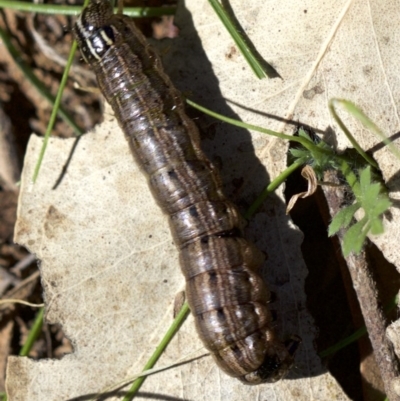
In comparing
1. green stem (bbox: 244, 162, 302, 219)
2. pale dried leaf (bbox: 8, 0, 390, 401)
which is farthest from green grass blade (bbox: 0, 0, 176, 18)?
green stem (bbox: 244, 162, 302, 219)

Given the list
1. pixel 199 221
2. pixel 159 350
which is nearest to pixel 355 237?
pixel 199 221

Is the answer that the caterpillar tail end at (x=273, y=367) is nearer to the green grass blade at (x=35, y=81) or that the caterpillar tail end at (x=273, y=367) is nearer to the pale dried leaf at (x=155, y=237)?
the pale dried leaf at (x=155, y=237)

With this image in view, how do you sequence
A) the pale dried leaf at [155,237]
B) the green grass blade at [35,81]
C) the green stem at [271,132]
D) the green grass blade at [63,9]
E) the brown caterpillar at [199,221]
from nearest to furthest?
1. the green stem at [271,132]
2. the brown caterpillar at [199,221]
3. the pale dried leaf at [155,237]
4. the green grass blade at [63,9]
5. the green grass blade at [35,81]

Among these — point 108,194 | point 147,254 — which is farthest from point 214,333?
point 108,194

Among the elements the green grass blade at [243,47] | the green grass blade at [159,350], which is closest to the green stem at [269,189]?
the green grass blade at [243,47]

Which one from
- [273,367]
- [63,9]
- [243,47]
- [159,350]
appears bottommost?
[273,367]

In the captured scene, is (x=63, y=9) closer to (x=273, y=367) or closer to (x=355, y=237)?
(x=355, y=237)

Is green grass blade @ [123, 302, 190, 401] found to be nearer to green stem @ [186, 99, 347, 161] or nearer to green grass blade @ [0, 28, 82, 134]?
green stem @ [186, 99, 347, 161]

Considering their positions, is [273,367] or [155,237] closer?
[273,367]

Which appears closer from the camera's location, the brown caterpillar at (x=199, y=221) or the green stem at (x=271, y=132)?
the green stem at (x=271, y=132)
